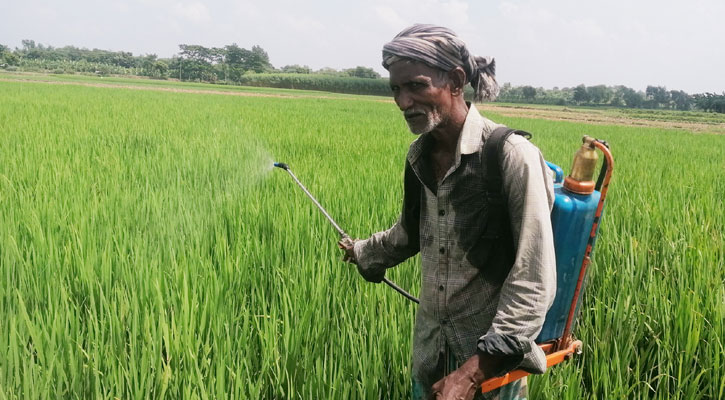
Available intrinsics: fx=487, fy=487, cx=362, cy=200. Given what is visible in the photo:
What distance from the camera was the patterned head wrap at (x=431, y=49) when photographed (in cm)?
92

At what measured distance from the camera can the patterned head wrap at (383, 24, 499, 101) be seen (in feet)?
3.03

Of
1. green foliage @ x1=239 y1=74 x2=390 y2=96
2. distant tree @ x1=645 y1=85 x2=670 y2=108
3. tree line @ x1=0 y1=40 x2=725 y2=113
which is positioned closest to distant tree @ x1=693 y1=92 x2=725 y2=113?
tree line @ x1=0 y1=40 x2=725 y2=113

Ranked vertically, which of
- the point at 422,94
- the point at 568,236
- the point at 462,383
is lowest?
the point at 462,383

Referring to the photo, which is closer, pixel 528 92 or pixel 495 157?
pixel 495 157

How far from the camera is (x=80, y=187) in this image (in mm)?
Answer: 3045

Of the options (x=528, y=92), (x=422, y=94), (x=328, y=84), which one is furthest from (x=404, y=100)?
(x=528, y=92)

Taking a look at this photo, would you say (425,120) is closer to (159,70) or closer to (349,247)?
(349,247)

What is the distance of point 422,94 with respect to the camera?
3.12 feet

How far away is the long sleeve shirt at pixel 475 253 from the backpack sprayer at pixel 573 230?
4cm

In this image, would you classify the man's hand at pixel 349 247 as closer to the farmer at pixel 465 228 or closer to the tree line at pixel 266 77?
the farmer at pixel 465 228

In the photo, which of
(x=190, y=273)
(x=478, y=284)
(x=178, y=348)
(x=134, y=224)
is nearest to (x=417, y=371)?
(x=478, y=284)

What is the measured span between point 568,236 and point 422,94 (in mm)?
382

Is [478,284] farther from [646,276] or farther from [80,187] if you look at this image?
[80,187]

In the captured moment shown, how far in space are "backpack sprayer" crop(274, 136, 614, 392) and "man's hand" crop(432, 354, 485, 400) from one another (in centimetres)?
5
